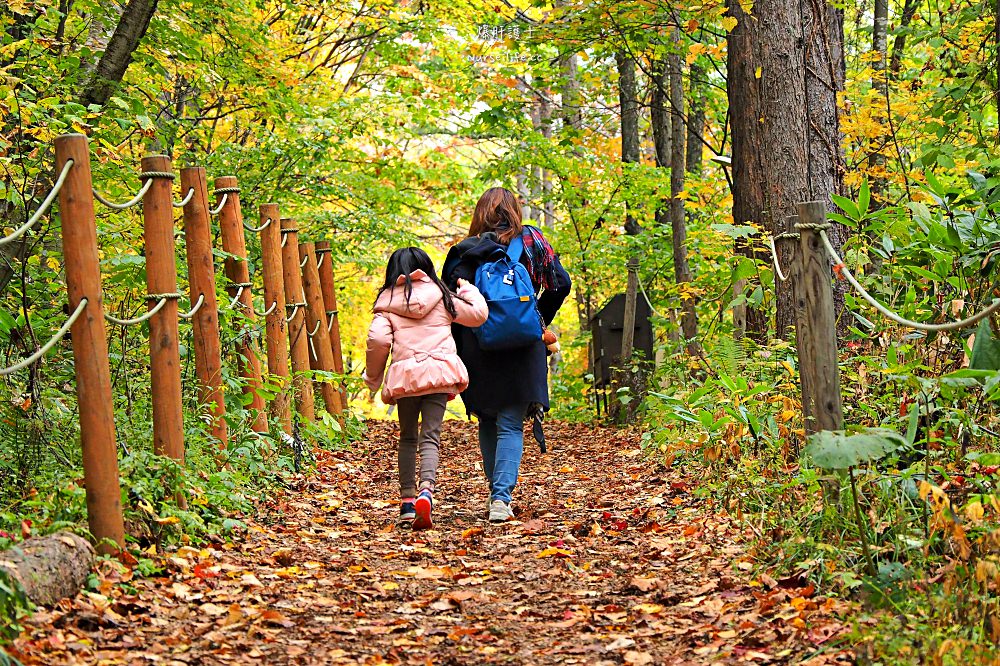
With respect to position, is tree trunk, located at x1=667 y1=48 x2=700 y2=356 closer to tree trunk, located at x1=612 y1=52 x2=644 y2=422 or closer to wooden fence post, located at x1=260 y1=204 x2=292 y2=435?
tree trunk, located at x1=612 y1=52 x2=644 y2=422

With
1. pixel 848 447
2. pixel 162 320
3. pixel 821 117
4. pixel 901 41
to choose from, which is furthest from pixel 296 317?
pixel 901 41


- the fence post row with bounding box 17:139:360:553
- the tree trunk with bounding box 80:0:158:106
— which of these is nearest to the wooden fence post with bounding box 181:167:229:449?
the fence post row with bounding box 17:139:360:553

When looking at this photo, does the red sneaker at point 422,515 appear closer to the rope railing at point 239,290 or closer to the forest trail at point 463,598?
the forest trail at point 463,598

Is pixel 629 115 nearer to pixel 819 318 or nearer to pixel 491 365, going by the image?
pixel 491 365

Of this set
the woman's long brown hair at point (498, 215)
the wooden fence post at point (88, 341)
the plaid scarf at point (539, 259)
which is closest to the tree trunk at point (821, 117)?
the plaid scarf at point (539, 259)

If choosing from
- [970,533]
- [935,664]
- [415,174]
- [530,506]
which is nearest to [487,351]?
[530,506]

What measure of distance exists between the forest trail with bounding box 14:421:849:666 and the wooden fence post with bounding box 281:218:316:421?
6.82ft

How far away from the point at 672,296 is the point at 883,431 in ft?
22.8

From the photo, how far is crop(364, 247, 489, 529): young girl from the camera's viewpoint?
6.22 meters

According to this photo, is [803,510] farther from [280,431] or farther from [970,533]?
[280,431]

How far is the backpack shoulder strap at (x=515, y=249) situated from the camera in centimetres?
639

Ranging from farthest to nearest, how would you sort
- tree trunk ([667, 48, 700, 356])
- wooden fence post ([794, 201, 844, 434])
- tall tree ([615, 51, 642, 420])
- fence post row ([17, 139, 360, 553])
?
tall tree ([615, 51, 642, 420]) < tree trunk ([667, 48, 700, 356]) < fence post row ([17, 139, 360, 553]) < wooden fence post ([794, 201, 844, 434])

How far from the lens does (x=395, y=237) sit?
1417 centimetres

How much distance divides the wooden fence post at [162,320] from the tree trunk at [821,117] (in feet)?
15.3
